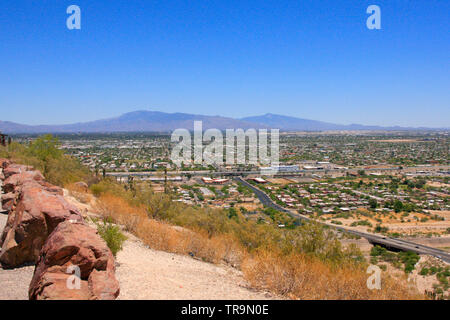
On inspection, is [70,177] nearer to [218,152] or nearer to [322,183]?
[322,183]

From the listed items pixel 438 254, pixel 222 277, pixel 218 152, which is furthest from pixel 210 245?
pixel 218 152

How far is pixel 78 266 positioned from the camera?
4.60 m

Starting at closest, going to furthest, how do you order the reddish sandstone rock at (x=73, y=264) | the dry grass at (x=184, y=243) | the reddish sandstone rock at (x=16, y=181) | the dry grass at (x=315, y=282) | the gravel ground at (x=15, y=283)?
the reddish sandstone rock at (x=73, y=264) < the gravel ground at (x=15, y=283) < the dry grass at (x=315, y=282) < the dry grass at (x=184, y=243) < the reddish sandstone rock at (x=16, y=181)

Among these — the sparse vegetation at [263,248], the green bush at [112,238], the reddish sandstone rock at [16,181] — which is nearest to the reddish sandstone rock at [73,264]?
the green bush at [112,238]

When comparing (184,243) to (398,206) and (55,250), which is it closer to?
(55,250)

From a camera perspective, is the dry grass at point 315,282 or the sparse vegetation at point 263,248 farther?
the sparse vegetation at point 263,248

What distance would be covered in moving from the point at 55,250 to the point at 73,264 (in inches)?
12.6

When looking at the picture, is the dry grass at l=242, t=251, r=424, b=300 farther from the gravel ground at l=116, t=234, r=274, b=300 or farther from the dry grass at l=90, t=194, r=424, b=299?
the gravel ground at l=116, t=234, r=274, b=300

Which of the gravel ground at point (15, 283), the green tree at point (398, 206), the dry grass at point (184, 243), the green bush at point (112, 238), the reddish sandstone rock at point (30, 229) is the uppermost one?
the reddish sandstone rock at point (30, 229)

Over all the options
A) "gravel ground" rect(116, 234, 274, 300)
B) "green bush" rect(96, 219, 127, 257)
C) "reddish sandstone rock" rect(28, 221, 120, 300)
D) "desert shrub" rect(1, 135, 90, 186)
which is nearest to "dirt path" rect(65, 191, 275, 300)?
"gravel ground" rect(116, 234, 274, 300)

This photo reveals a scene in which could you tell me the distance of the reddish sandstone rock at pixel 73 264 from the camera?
422 centimetres

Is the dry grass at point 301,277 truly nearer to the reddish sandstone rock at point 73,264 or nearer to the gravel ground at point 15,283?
the reddish sandstone rock at point 73,264

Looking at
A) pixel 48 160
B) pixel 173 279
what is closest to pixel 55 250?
pixel 173 279

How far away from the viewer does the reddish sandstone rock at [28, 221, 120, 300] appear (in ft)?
13.9
